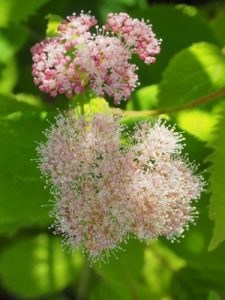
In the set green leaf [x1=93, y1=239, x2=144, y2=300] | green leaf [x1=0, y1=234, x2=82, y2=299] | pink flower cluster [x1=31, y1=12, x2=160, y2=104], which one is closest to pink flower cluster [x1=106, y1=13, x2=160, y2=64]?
pink flower cluster [x1=31, y1=12, x2=160, y2=104]

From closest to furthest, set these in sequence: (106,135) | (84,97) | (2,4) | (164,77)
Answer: (106,135), (84,97), (164,77), (2,4)

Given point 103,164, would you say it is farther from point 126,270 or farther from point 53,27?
point 126,270

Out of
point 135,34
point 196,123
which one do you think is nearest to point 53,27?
point 135,34

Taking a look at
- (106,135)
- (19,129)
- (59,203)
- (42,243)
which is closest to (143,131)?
(106,135)

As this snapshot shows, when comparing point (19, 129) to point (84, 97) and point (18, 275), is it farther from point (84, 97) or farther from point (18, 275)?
point (18, 275)

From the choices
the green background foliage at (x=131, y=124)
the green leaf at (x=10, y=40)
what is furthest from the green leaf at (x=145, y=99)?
the green leaf at (x=10, y=40)

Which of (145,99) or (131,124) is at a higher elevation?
(145,99)
